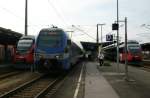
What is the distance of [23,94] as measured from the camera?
1513 cm

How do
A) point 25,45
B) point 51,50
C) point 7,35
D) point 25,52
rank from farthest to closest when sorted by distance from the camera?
point 7,35, point 25,45, point 25,52, point 51,50

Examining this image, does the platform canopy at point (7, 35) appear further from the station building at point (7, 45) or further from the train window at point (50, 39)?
the train window at point (50, 39)

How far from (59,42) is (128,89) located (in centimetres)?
901

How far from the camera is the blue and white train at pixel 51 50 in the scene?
22984 mm

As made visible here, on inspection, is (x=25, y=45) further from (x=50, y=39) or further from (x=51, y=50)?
(x=51, y=50)

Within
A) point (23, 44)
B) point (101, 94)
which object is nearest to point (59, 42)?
point (23, 44)

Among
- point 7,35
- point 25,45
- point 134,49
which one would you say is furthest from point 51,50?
point 134,49

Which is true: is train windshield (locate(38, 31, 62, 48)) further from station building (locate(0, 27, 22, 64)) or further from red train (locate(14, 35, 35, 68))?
station building (locate(0, 27, 22, 64))

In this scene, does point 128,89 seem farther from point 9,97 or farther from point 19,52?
point 19,52

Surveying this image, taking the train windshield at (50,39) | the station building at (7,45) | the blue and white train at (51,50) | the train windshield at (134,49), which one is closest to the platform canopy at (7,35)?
the station building at (7,45)

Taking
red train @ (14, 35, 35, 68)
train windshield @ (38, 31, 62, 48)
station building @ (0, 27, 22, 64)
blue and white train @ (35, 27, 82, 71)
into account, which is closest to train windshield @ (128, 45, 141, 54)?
station building @ (0, 27, 22, 64)

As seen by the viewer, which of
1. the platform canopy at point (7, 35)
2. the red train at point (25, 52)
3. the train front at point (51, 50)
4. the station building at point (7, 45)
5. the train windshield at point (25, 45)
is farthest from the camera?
the station building at point (7, 45)

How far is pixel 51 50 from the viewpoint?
2334cm

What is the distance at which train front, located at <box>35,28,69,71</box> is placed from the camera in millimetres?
22980
